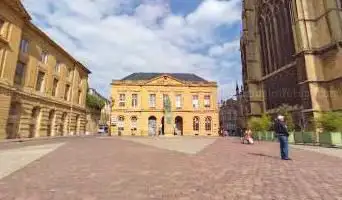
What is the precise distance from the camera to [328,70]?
2567 centimetres

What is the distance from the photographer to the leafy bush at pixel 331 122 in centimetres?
1753

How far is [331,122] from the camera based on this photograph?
17984 millimetres

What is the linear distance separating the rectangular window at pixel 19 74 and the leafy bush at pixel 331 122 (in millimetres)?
31120

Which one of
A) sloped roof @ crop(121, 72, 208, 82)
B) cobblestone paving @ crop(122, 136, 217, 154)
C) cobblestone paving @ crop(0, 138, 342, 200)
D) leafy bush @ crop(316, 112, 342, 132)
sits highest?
sloped roof @ crop(121, 72, 208, 82)

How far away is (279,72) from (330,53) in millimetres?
7471

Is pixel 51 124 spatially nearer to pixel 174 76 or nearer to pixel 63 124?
pixel 63 124

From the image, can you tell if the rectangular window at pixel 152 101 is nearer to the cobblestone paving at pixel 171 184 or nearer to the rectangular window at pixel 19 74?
the rectangular window at pixel 19 74

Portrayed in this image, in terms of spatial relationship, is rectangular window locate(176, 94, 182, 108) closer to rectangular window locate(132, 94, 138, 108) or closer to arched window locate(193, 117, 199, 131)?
arched window locate(193, 117, 199, 131)

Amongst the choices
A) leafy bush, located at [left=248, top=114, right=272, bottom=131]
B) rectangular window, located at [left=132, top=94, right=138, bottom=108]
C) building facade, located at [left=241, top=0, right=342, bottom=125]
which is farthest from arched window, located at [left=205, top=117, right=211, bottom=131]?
leafy bush, located at [left=248, top=114, right=272, bottom=131]

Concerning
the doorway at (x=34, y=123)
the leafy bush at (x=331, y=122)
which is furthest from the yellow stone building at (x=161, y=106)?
the leafy bush at (x=331, y=122)

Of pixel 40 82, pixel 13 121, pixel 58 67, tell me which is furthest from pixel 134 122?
pixel 13 121

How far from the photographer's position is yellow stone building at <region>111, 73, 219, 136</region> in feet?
158

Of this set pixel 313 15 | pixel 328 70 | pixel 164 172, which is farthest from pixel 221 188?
pixel 313 15

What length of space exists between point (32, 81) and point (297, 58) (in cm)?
3268
